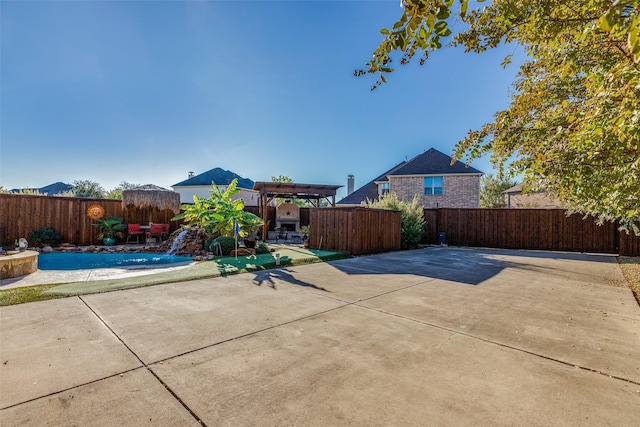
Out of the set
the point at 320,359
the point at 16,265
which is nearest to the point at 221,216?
the point at 16,265

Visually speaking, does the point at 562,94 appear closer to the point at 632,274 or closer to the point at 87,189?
the point at 632,274

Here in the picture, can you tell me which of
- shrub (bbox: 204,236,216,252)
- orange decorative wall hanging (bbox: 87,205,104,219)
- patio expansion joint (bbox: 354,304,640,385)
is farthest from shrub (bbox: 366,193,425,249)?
orange decorative wall hanging (bbox: 87,205,104,219)

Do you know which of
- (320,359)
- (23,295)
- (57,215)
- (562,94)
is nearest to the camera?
(320,359)

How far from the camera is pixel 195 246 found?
1119 cm

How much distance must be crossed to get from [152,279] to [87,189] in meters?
36.2

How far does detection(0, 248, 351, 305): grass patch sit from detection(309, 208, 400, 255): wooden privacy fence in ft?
4.05

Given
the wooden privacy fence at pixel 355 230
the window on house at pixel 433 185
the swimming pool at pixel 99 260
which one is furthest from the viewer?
the window on house at pixel 433 185

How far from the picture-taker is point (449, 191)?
2159 centimetres

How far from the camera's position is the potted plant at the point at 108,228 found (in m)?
12.9

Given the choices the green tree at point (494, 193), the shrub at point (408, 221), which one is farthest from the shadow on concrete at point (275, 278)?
the green tree at point (494, 193)

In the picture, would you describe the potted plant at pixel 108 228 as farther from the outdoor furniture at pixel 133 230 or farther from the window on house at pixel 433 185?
the window on house at pixel 433 185

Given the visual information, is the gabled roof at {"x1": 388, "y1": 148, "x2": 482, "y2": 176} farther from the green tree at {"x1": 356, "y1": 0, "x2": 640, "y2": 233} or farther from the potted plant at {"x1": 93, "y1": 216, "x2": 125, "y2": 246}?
the potted plant at {"x1": 93, "y1": 216, "x2": 125, "y2": 246}

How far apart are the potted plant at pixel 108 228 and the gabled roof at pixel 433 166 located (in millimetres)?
18003

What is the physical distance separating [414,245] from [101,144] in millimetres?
17750
